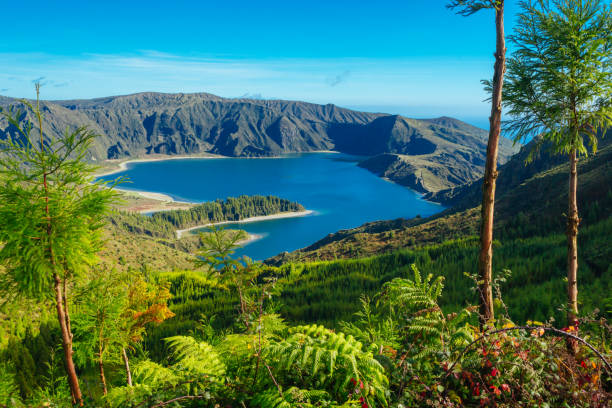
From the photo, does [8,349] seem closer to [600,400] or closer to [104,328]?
[104,328]

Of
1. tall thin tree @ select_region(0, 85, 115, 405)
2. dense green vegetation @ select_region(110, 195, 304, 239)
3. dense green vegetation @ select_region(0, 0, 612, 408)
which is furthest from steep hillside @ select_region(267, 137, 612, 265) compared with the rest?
dense green vegetation @ select_region(110, 195, 304, 239)

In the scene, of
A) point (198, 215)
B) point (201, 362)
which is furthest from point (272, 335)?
point (198, 215)

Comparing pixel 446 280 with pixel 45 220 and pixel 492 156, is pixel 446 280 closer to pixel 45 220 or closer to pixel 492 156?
pixel 492 156

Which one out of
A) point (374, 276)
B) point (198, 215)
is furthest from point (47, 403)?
point (198, 215)

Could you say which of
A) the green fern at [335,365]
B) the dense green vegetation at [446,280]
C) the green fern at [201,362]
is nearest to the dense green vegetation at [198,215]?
the dense green vegetation at [446,280]

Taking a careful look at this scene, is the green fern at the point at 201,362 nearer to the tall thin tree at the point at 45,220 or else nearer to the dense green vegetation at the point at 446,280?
the dense green vegetation at the point at 446,280

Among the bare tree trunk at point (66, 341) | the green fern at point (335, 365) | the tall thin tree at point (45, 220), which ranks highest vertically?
the tall thin tree at point (45, 220)

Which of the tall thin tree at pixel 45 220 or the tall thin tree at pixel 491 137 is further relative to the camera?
the tall thin tree at pixel 491 137
